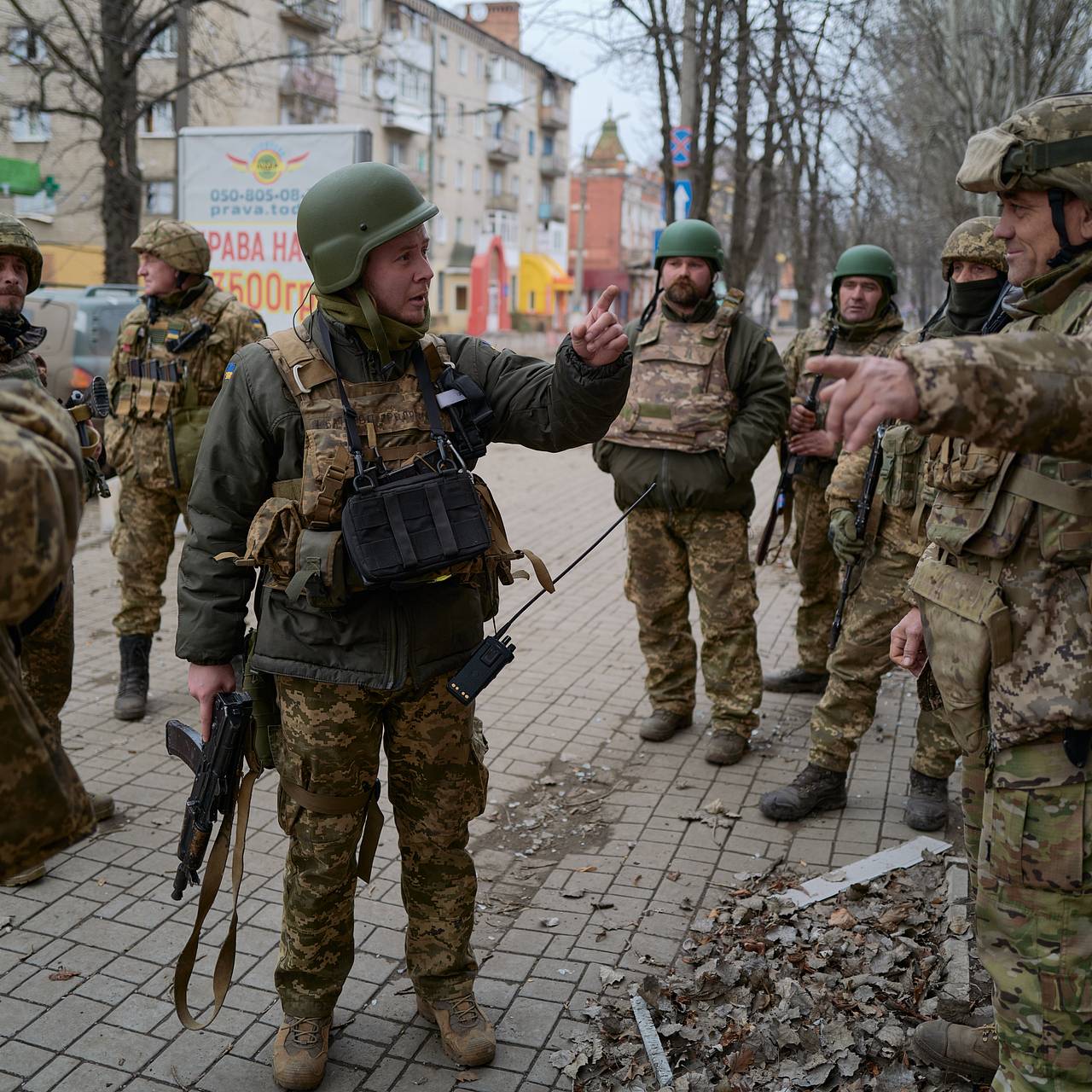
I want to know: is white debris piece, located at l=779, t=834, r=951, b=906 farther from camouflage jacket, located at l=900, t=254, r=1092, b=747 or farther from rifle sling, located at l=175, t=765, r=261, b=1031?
rifle sling, located at l=175, t=765, r=261, b=1031

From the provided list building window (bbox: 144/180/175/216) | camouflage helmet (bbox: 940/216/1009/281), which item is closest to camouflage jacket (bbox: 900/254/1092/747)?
camouflage helmet (bbox: 940/216/1009/281)

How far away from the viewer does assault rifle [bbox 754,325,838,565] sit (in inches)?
225

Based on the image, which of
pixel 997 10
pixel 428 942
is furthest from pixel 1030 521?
pixel 997 10

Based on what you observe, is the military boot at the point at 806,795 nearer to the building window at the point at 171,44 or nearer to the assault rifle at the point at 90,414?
the assault rifle at the point at 90,414

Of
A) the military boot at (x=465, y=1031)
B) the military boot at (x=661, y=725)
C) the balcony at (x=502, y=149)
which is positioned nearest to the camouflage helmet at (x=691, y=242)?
the military boot at (x=661, y=725)

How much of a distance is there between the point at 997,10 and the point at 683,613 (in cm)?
995

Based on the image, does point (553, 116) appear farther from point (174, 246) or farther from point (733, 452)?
point (733, 452)

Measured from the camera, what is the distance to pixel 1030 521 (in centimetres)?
247

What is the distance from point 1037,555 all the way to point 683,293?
10.2 ft

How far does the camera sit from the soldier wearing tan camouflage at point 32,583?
1685mm

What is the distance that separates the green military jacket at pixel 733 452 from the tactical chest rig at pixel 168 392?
215 centimetres

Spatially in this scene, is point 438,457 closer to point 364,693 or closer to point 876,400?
point 364,693

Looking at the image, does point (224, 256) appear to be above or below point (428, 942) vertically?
above

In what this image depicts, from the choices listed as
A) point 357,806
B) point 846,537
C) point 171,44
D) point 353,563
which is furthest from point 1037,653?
point 171,44
